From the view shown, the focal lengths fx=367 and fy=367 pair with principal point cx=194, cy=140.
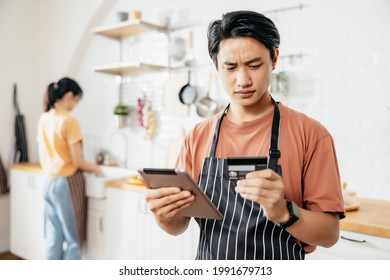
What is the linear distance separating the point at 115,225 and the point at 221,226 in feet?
5.09

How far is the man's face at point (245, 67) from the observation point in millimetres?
935

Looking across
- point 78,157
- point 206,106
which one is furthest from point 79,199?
point 206,106

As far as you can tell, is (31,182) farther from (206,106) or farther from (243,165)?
(243,165)

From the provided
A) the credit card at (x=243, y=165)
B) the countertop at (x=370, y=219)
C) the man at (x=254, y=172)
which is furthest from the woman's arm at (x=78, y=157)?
the credit card at (x=243, y=165)

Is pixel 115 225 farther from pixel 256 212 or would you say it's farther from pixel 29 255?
pixel 256 212

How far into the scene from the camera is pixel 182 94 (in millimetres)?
2533

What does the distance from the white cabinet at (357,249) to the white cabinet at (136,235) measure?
744 mm

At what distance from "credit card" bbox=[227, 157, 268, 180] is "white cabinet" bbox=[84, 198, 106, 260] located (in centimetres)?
179

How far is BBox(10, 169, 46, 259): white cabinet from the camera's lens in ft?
9.32

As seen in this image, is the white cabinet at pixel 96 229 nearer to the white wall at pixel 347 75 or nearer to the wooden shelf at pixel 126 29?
the wooden shelf at pixel 126 29

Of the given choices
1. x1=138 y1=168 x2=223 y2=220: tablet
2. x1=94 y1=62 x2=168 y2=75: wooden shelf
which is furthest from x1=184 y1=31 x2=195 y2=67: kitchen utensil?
x1=138 y1=168 x2=223 y2=220: tablet
